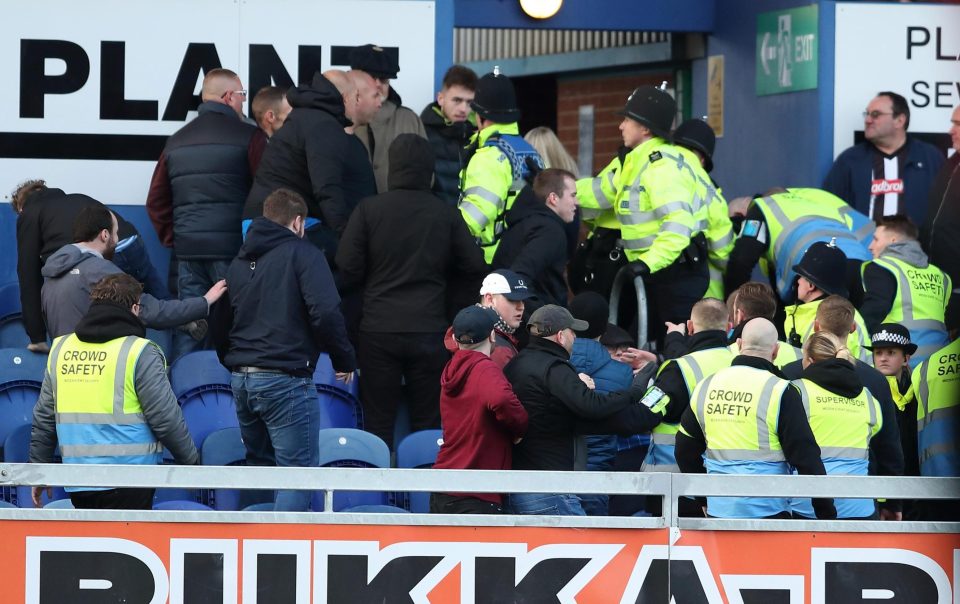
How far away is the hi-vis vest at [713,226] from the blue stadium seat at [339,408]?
193cm

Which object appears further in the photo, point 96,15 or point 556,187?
point 96,15

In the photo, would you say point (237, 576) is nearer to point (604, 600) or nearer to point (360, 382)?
point (604, 600)

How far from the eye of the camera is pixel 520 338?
308 inches

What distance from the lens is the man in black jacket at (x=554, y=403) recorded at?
615 cm

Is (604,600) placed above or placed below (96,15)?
below

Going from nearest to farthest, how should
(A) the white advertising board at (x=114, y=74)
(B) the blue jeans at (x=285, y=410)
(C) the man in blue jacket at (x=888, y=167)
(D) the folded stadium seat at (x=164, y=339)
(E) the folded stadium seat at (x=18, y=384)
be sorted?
(B) the blue jeans at (x=285, y=410)
(E) the folded stadium seat at (x=18, y=384)
(D) the folded stadium seat at (x=164, y=339)
(A) the white advertising board at (x=114, y=74)
(C) the man in blue jacket at (x=888, y=167)

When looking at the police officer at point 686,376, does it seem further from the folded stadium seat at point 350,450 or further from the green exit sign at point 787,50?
the green exit sign at point 787,50

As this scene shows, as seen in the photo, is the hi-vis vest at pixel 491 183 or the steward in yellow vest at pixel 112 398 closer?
the steward in yellow vest at pixel 112 398

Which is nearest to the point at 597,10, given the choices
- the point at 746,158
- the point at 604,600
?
the point at 746,158

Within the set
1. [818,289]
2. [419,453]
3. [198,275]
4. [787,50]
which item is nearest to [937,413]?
[818,289]

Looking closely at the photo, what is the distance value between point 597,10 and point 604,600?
637 cm

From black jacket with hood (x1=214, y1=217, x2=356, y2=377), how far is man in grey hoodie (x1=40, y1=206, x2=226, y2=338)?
28 centimetres

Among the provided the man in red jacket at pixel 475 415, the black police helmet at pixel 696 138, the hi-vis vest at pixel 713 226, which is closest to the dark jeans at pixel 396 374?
the man in red jacket at pixel 475 415

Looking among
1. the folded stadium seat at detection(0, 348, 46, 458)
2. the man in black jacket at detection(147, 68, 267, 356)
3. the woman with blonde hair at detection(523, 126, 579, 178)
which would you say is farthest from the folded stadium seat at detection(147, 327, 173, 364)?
the woman with blonde hair at detection(523, 126, 579, 178)
